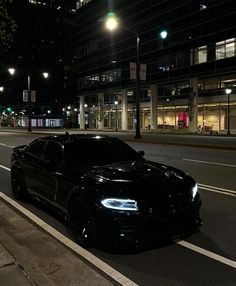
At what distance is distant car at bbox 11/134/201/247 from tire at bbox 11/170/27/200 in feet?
4.13

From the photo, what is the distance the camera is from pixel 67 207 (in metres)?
6.39

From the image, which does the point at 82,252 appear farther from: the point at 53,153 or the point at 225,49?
the point at 225,49

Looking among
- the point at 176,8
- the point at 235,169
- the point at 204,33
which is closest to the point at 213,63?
the point at 204,33

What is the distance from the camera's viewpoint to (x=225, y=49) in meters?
48.6

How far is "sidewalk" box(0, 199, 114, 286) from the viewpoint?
4.64 m

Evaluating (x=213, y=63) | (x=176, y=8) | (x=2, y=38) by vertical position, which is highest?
(x=176, y=8)

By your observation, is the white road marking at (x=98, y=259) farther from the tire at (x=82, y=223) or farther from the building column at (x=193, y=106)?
the building column at (x=193, y=106)

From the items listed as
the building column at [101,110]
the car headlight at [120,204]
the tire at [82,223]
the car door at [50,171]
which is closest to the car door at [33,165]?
the car door at [50,171]

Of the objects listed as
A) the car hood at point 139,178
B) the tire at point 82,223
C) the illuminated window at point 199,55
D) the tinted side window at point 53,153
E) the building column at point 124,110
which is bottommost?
the tire at point 82,223

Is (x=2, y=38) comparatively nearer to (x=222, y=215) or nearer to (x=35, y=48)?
(x=222, y=215)

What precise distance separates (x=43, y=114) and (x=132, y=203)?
12530 centimetres

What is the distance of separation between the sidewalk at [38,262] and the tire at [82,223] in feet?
0.86

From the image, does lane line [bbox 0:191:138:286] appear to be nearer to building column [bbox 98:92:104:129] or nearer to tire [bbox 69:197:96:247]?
tire [bbox 69:197:96:247]

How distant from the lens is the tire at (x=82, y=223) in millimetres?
5675
